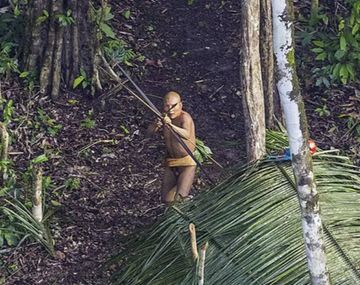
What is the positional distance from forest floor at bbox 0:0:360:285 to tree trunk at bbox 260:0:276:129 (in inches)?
17.7

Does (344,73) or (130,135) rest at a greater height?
(344,73)

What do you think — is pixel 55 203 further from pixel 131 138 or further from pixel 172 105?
pixel 172 105

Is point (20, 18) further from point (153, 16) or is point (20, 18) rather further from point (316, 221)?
point (316, 221)

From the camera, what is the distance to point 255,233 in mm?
5344

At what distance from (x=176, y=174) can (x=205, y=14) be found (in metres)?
2.82

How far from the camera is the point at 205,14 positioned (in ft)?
30.2

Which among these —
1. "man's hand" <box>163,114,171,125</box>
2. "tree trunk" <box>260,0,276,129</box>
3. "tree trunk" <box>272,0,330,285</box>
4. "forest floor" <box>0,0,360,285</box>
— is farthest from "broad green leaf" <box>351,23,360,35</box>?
"tree trunk" <box>272,0,330,285</box>

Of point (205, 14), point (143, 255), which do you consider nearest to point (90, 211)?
point (143, 255)

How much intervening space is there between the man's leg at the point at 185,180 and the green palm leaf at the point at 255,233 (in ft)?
1.99

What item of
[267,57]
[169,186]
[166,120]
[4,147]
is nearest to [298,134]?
[166,120]

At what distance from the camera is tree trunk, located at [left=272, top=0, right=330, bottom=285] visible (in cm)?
428

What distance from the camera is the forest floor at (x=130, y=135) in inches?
267

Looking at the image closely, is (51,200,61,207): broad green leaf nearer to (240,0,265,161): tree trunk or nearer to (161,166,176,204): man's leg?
(161,166,176,204): man's leg

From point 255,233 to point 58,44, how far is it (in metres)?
3.28
